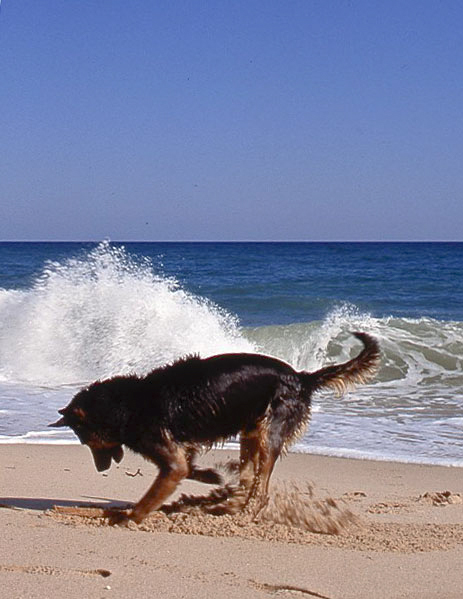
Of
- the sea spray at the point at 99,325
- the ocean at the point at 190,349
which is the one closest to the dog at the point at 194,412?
the ocean at the point at 190,349

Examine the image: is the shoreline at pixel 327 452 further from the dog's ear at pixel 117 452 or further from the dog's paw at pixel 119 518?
the dog's paw at pixel 119 518

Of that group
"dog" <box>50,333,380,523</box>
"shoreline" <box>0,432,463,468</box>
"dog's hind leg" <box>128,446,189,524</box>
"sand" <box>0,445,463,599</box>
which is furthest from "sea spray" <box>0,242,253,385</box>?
"dog's hind leg" <box>128,446,189,524</box>

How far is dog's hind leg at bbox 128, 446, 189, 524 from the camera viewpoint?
4.81 m

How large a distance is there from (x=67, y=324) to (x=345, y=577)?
12079 mm

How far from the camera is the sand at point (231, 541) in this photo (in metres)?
3.65

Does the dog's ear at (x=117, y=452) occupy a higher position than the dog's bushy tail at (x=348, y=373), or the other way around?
the dog's bushy tail at (x=348, y=373)

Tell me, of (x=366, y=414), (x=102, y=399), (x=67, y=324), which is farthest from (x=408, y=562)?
(x=67, y=324)

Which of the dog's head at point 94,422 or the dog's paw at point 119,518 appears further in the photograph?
the dog's head at point 94,422

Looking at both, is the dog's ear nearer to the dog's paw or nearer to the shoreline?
the dog's paw

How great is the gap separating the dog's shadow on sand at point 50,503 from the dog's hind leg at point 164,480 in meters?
0.49

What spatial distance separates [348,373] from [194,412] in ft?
3.26

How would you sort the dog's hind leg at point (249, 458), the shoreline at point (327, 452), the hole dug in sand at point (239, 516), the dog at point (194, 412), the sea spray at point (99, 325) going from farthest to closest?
the sea spray at point (99, 325), the shoreline at point (327, 452), the dog's hind leg at point (249, 458), the dog at point (194, 412), the hole dug in sand at point (239, 516)

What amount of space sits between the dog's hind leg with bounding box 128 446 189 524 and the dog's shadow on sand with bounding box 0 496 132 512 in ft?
1.61

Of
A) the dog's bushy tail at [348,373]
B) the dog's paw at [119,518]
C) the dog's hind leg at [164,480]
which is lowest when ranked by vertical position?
the dog's paw at [119,518]
